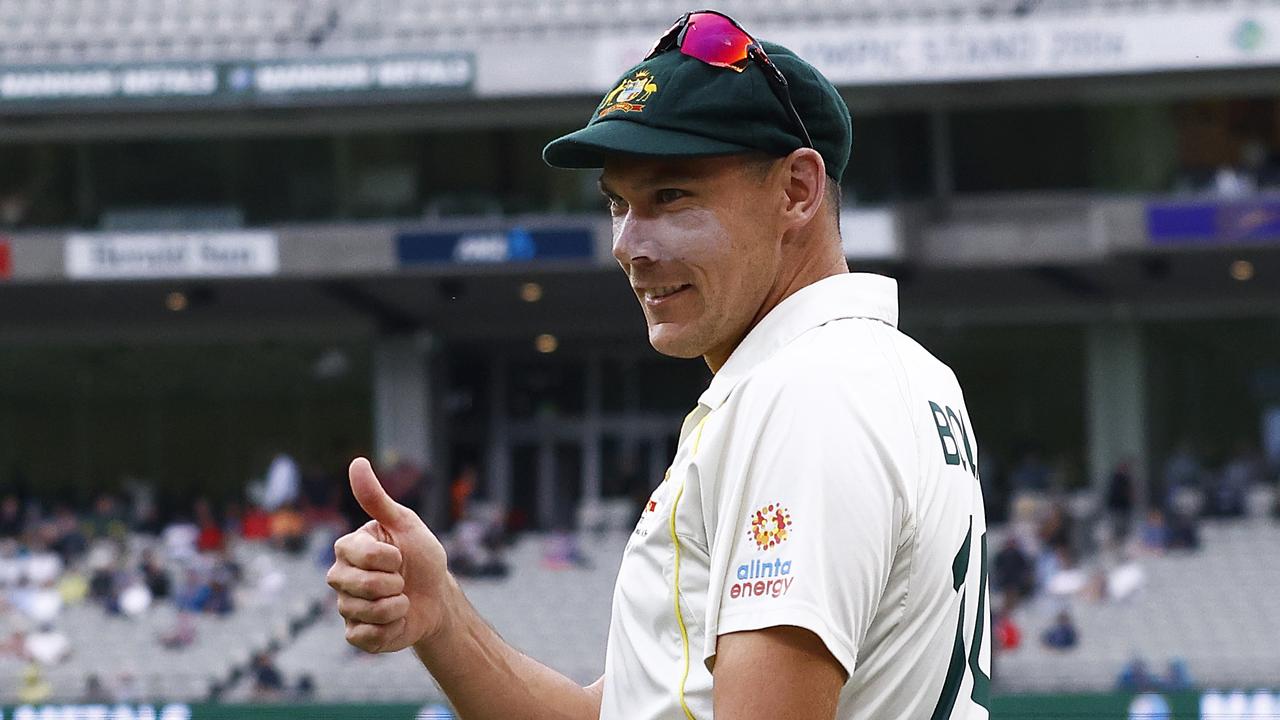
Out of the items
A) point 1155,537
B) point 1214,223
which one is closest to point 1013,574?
point 1155,537

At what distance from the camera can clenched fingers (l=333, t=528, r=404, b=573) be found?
191 cm

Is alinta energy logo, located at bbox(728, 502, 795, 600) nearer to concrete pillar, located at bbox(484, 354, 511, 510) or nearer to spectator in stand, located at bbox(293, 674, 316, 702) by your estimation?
spectator in stand, located at bbox(293, 674, 316, 702)

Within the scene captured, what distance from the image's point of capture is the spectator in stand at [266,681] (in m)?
16.2

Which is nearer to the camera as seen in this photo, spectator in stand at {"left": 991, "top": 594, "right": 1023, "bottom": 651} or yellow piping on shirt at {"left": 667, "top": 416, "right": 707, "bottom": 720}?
yellow piping on shirt at {"left": 667, "top": 416, "right": 707, "bottom": 720}

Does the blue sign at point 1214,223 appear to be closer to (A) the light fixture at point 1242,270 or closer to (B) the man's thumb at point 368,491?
(A) the light fixture at point 1242,270

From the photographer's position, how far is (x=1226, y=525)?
61.9ft

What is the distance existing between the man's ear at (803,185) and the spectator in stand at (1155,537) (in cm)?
1768

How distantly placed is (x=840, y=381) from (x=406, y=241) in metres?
19.8

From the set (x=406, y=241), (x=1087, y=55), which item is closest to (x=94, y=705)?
(x=406, y=241)

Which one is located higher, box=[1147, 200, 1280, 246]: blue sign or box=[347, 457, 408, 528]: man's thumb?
box=[347, 457, 408, 528]: man's thumb

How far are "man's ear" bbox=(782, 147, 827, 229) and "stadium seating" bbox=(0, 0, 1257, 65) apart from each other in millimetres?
19249

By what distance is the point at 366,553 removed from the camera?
1912 millimetres

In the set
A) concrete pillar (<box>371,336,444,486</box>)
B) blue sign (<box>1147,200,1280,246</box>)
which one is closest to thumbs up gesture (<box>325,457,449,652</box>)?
blue sign (<box>1147,200,1280,246</box>)

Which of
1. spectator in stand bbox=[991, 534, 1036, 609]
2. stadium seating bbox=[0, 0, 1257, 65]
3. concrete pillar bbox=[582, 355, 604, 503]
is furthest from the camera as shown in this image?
concrete pillar bbox=[582, 355, 604, 503]
